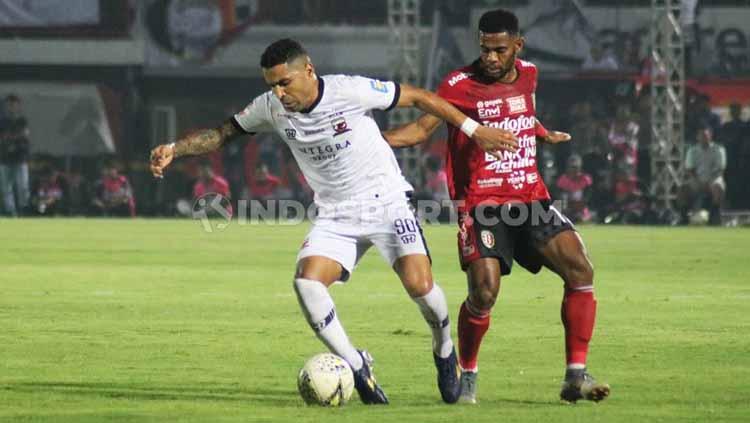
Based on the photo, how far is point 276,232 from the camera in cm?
3297

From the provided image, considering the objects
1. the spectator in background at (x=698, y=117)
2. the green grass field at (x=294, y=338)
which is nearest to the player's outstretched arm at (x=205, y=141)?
the green grass field at (x=294, y=338)

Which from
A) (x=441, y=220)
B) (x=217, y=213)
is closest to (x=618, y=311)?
(x=441, y=220)

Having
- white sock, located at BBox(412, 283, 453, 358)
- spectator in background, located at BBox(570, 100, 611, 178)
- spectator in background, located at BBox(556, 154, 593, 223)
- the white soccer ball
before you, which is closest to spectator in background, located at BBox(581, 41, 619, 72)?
spectator in background, located at BBox(570, 100, 611, 178)

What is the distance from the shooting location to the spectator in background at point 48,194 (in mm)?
38094

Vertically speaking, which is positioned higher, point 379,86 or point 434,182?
point 379,86

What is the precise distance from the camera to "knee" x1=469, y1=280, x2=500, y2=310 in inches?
423

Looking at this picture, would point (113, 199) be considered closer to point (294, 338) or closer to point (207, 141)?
point (294, 338)

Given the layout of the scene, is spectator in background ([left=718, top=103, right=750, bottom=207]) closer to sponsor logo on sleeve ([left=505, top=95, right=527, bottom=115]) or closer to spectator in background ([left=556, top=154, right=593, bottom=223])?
spectator in background ([left=556, top=154, right=593, bottom=223])

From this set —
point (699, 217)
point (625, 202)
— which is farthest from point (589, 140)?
point (699, 217)

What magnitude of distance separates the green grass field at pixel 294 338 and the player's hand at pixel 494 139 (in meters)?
1.46

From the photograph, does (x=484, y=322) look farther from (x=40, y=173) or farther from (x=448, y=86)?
(x=40, y=173)

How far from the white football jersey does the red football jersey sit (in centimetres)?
42

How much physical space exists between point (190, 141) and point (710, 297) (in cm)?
892

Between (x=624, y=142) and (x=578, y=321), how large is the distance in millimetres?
24353
